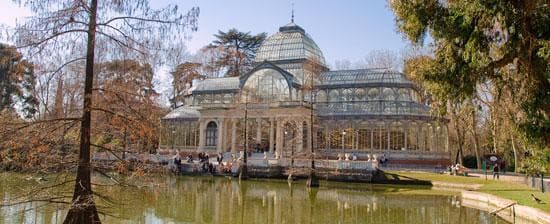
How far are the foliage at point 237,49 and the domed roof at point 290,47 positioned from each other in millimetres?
10743

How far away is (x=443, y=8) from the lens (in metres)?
14.1

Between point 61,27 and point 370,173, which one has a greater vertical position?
point 61,27

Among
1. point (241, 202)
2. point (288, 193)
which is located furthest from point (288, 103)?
point (241, 202)

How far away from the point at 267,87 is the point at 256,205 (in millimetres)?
26380

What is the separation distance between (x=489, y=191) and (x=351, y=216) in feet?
28.8

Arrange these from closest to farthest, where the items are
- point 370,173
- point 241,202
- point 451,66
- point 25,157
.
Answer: point 25,157
point 451,66
point 241,202
point 370,173

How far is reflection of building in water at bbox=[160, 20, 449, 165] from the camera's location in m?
41.2

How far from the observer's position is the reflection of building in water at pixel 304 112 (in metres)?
41.2

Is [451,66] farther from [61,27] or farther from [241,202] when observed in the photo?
[241,202]

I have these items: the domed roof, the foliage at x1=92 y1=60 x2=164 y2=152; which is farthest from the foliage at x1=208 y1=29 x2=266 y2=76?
the foliage at x1=92 y1=60 x2=164 y2=152

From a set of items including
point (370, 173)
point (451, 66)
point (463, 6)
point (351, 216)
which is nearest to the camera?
point (463, 6)

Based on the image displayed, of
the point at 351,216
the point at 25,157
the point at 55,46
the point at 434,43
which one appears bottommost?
the point at 351,216

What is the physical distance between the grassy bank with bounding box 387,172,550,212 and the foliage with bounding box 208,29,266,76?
120 feet

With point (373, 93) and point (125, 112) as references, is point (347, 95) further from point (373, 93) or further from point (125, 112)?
point (125, 112)
